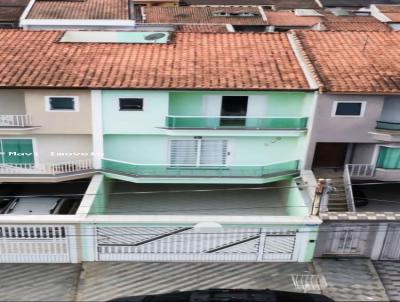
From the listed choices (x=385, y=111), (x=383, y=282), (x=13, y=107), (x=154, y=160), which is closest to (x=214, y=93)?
(x=154, y=160)

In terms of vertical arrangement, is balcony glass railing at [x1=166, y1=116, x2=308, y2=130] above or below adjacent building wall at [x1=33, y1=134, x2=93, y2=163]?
above

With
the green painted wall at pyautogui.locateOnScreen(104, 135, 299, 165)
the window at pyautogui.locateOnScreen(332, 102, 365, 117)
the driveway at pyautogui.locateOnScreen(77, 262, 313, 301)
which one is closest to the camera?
the driveway at pyautogui.locateOnScreen(77, 262, 313, 301)

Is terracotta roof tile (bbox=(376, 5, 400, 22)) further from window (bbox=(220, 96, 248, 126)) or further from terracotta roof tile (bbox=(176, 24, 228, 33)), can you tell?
window (bbox=(220, 96, 248, 126))

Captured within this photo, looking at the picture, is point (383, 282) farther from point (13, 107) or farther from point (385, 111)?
point (13, 107)

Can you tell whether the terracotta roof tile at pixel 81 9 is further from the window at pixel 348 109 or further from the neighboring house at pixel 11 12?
the window at pixel 348 109

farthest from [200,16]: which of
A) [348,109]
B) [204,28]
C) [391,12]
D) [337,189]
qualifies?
[337,189]

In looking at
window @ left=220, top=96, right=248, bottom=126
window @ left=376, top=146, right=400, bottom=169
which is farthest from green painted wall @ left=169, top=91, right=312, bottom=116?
window @ left=376, top=146, right=400, bottom=169

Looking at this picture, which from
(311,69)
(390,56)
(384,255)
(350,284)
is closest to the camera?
(350,284)
